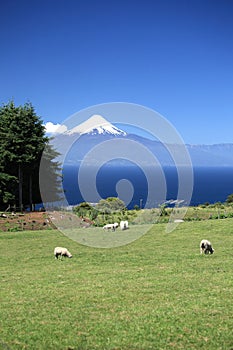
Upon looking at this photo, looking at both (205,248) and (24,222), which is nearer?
(205,248)

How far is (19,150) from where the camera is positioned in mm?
36625

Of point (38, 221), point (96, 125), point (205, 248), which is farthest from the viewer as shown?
point (38, 221)

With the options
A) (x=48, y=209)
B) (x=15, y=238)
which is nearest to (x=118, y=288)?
(x=15, y=238)

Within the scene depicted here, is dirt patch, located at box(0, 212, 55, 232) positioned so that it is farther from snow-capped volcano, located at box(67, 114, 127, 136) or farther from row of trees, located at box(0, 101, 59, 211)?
snow-capped volcano, located at box(67, 114, 127, 136)

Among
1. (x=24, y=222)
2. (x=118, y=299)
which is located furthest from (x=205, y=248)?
(x=24, y=222)

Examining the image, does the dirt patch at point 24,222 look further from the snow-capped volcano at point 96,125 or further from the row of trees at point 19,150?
the snow-capped volcano at point 96,125

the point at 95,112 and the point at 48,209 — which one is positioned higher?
the point at 95,112

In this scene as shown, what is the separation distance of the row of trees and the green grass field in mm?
19307

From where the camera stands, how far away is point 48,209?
36.4m

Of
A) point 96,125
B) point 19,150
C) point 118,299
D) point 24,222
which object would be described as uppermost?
point 19,150

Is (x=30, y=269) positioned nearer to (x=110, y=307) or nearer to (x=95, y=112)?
(x=110, y=307)

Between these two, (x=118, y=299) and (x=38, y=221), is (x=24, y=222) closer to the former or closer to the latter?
(x=38, y=221)

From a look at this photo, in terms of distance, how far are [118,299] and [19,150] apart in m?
29.1

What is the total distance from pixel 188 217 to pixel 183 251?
1445 cm
